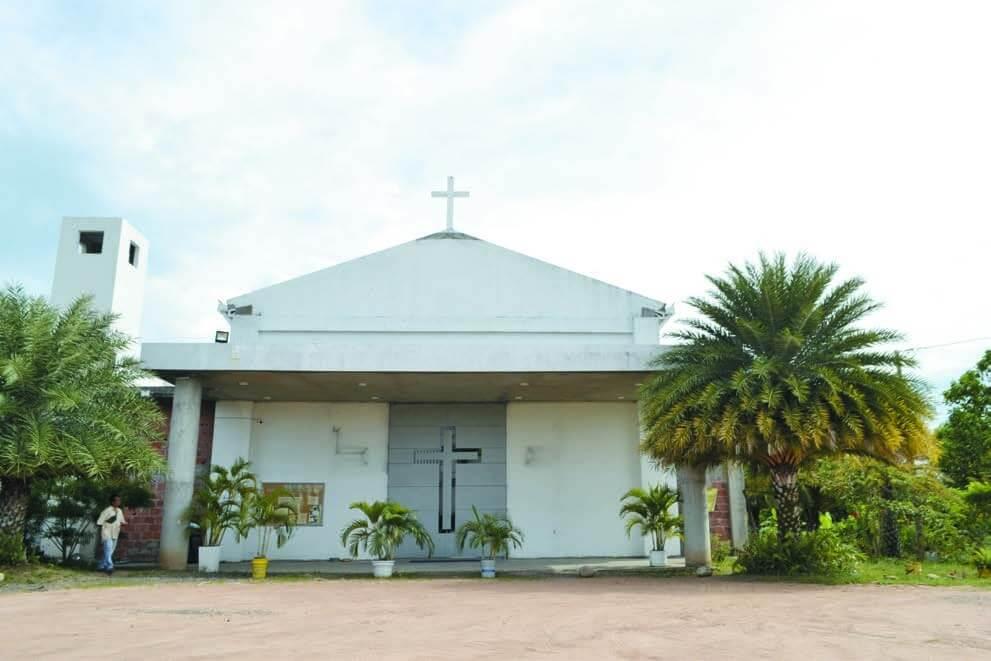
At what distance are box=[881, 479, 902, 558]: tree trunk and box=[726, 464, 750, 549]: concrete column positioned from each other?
2990 millimetres

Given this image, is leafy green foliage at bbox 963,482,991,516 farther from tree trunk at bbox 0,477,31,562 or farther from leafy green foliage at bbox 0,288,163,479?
tree trunk at bbox 0,477,31,562

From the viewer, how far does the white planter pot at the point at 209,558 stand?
15.7 m

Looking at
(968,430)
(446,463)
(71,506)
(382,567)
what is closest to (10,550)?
(71,506)

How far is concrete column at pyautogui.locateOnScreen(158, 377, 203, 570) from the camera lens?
52.0 feet

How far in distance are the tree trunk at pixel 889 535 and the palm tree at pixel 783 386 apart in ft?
16.1

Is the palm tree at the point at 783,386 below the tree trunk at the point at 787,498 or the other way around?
the other way around

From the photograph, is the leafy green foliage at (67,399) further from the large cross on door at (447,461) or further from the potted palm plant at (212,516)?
the large cross on door at (447,461)

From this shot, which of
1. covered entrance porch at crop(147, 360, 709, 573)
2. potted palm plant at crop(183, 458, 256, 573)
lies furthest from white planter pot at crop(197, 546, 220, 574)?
covered entrance porch at crop(147, 360, 709, 573)

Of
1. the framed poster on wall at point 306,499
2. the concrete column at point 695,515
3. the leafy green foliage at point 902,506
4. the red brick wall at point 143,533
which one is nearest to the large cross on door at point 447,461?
the framed poster on wall at point 306,499

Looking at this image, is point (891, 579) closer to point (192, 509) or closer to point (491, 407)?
point (491, 407)

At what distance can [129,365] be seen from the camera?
590 inches

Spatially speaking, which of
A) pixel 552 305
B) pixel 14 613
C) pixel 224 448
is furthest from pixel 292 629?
pixel 552 305

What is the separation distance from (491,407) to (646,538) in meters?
5.19

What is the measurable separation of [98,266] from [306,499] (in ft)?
36.1
